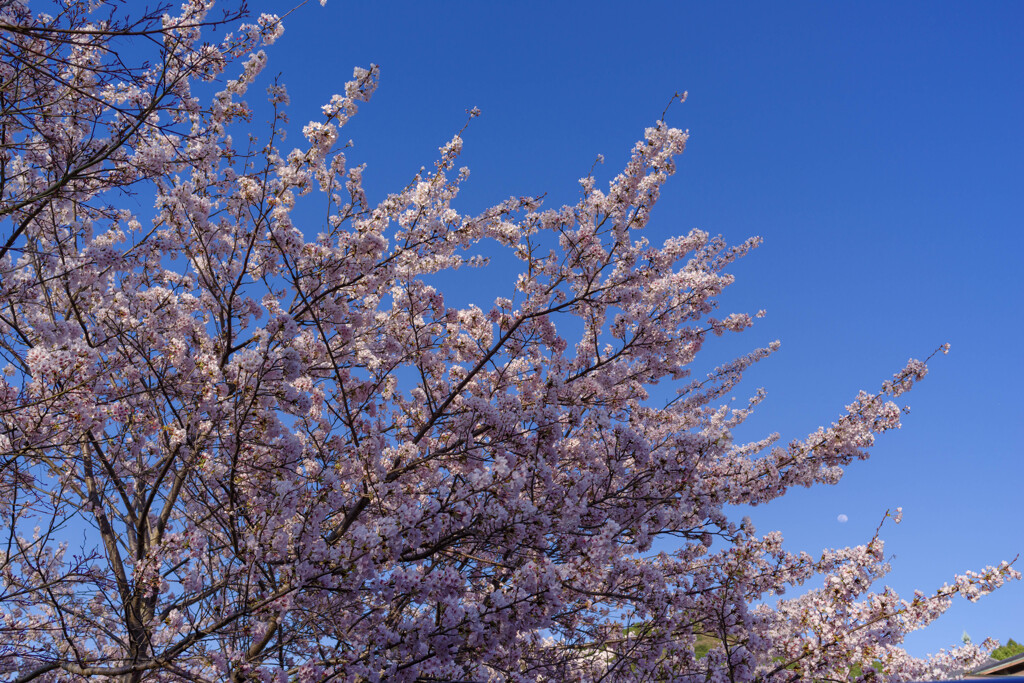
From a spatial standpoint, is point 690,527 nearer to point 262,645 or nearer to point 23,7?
point 262,645

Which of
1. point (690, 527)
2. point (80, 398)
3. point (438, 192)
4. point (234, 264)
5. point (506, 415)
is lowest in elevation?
point (690, 527)

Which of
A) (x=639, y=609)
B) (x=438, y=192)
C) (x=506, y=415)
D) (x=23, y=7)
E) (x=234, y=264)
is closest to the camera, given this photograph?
(x=23, y=7)

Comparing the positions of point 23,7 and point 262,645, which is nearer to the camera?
point 23,7

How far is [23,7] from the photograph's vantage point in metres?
5.21

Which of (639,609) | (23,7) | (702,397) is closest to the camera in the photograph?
(23,7)

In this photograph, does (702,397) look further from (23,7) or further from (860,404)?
(23,7)

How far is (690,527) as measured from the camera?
673cm

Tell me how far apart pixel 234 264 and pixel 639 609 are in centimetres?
584

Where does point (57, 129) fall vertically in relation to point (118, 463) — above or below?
above

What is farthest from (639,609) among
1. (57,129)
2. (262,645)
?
(57,129)

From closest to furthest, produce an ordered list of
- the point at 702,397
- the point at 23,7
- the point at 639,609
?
the point at 23,7 < the point at 639,609 < the point at 702,397

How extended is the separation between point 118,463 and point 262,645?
2.44 m

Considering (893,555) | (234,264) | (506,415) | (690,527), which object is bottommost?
(893,555)

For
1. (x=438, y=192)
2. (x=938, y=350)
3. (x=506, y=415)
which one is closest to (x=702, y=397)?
(x=938, y=350)
